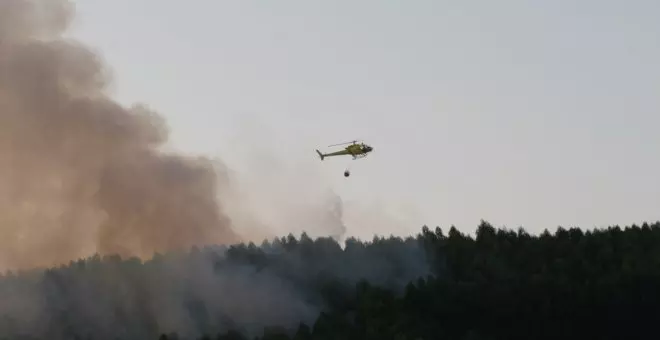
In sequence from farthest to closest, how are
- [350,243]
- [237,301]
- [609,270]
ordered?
[350,243], [609,270], [237,301]

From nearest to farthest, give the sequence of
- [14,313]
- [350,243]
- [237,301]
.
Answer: [14,313] → [237,301] → [350,243]

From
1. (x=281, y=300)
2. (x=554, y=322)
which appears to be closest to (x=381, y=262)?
(x=281, y=300)

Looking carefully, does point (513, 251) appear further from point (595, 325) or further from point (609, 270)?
point (595, 325)

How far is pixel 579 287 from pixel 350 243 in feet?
146

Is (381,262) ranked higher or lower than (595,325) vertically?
higher

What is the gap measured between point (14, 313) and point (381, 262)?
204ft

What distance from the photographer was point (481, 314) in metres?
157

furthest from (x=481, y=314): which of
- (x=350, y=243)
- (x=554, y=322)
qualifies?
(x=350, y=243)

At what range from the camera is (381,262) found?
18600cm

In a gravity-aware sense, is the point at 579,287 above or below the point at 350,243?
below

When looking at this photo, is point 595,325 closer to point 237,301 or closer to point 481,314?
point 481,314

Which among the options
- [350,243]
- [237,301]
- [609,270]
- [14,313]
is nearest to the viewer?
[14,313]

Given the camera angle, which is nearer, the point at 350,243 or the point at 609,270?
the point at 609,270

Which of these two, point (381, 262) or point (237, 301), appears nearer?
point (237, 301)
